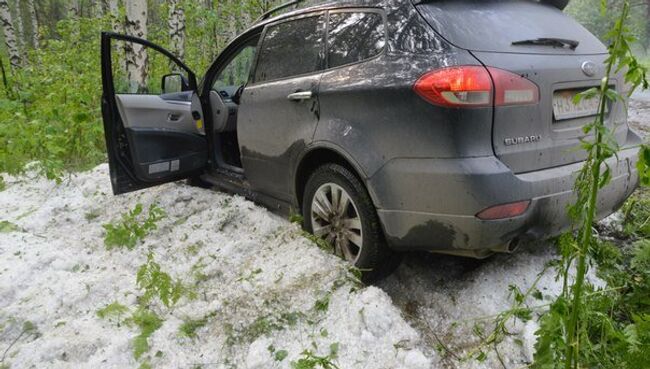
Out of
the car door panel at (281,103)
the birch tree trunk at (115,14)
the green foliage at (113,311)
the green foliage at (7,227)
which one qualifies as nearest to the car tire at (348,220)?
the car door panel at (281,103)

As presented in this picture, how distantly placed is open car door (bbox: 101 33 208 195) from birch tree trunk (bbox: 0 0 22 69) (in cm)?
1114

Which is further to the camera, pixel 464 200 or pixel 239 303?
pixel 239 303

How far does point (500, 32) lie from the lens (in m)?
2.40

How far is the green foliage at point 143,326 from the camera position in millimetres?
2260

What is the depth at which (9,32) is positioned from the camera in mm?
13047

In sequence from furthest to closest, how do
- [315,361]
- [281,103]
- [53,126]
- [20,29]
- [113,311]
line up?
[20,29]
[53,126]
[281,103]
[113,311]
[315,361]

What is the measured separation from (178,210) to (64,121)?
304 cm

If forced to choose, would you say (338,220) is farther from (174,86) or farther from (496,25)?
(174,86)

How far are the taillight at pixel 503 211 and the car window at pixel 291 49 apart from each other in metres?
1.54

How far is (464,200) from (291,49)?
75.1 inches

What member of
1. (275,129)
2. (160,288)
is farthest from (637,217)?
(160,288)

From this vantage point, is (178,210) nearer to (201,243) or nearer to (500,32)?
(201,243)

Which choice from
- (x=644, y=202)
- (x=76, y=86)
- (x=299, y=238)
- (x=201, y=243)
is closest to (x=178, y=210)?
(x=201, y=243)

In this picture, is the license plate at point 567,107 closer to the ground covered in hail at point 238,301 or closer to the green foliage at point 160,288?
the ground covered in hail at point 238,301
